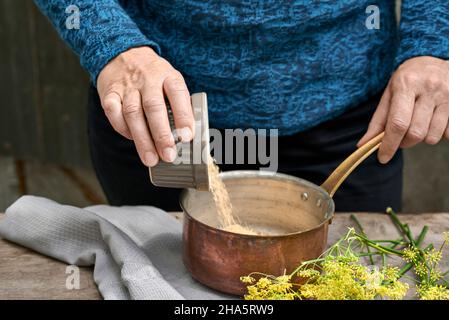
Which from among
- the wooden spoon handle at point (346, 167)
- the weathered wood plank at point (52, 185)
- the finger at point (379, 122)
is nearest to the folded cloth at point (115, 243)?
the wooden spoon handle at point (346, 167)

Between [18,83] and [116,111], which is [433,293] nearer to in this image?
[116,111]

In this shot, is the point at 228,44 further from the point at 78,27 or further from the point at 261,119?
the point at 78,27

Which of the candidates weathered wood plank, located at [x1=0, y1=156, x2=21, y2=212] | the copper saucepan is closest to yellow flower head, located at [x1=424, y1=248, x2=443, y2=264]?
the copper saucepan

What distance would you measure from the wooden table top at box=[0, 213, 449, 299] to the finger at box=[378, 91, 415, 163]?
0.14m

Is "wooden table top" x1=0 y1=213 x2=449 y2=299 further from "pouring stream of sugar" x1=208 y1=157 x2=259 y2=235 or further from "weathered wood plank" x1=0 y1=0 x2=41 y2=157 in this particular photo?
"weathered wood plank" x1=0 y1=0 x2=41 y2=157

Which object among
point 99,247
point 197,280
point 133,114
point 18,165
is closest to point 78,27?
point 133,114

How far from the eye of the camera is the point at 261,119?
54.9 inches

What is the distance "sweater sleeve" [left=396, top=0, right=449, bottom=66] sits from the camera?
1.31m

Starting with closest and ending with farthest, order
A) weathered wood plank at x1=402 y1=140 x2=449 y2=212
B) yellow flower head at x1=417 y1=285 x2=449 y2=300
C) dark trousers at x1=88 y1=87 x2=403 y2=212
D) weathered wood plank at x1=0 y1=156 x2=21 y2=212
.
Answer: yellow flower head at x1=417 y1=285 x2=449 y2=300, dark trousers at x1=88 y1=87 x2=403 y2=212, weathered wood plank at x1=402 y1=140 x2=449 y2=212, weathered wood plank at x1=0 y1=156 x2=21 y2=212

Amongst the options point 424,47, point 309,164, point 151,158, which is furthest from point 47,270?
point 424,47

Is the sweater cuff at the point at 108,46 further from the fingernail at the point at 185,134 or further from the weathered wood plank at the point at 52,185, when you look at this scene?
the weathered wood plank at the point at 52,185

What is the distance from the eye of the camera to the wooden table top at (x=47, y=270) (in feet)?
3.40

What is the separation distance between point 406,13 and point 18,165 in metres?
2.42

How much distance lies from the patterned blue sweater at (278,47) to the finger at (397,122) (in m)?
0.13
